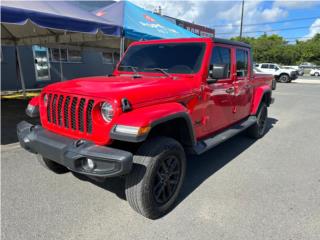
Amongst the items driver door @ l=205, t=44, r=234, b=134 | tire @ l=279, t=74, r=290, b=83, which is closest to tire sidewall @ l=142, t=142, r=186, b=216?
driver door @ l=205, t=44, r=234, b=134

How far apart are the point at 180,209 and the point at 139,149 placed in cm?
92

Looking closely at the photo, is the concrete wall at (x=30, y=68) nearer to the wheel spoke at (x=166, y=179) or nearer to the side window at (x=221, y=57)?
the side window at (x=221, y=57)

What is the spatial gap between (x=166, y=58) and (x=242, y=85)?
1655 millimetres

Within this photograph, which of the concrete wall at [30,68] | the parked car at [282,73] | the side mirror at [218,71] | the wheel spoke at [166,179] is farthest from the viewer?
the parked car at [282,73]

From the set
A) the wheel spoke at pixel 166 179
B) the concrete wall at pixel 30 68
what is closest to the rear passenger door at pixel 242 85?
the wheel spoke at pixel 166 179

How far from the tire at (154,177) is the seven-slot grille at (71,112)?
24.7 inches

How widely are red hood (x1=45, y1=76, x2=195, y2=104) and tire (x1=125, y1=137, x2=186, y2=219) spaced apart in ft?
1.59

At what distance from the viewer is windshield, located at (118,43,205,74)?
3.74 metres

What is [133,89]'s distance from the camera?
2.81 meters

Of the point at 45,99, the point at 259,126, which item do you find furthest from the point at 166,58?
the point at 259,126

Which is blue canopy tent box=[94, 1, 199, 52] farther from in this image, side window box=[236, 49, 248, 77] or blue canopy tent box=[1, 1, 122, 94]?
side window box=[236, 49, 248, 77]

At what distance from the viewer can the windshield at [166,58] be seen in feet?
12.3

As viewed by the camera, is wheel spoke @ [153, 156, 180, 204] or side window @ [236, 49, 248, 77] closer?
wheel spoke @ [153, 156, 180, 204]

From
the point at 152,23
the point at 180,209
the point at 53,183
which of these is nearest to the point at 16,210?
the point at 53,183
